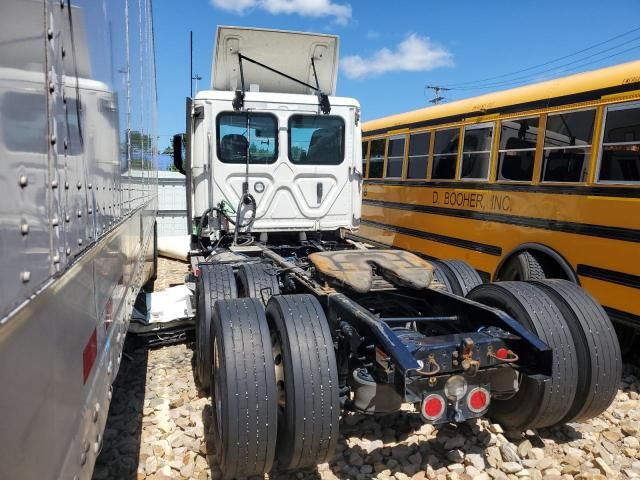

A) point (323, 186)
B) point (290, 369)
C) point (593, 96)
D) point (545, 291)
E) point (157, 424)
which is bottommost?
point (157, 424)

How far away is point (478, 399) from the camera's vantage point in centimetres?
273

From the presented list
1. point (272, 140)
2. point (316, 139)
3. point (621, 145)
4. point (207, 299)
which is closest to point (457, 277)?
point (621, 145)

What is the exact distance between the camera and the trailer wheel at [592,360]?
122 inches

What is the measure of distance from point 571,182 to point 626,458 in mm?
2815

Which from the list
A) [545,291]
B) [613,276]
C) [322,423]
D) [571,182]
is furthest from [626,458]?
[571,182]

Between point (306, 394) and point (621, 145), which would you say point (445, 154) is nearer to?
point (621, 145)

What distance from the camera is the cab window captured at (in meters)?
5.50

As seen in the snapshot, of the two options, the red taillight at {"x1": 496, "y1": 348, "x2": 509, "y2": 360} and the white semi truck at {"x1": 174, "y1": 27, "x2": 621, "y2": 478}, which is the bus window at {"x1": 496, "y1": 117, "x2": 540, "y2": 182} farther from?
the red taillight at {"x1": 496, "y1": 348, "x2": 509, "y2": 360}

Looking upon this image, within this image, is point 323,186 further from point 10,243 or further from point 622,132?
point 10,243

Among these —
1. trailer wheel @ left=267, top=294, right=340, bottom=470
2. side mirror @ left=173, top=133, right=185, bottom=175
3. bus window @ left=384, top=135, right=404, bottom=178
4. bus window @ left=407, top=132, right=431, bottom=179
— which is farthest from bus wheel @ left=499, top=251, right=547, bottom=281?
side mirror @ left=173, top=133, right=185, bottom=175

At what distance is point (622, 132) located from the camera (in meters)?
4.54

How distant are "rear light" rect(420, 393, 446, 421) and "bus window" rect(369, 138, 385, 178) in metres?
7.12

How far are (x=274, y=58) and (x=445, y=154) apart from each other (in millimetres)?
2993

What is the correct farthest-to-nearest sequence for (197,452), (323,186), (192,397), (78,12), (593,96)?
(323,186), (593,96), (192,397), (197,452), (78,12)
